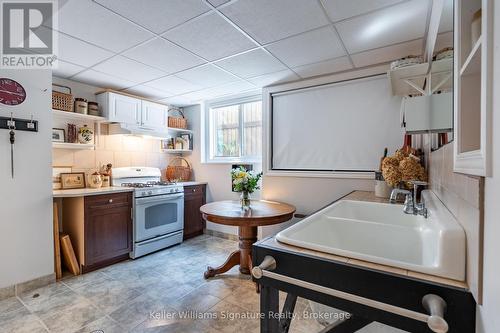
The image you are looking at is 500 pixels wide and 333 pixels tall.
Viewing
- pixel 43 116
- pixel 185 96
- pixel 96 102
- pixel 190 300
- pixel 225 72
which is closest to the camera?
pixel 190 300

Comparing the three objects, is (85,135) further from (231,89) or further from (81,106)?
(231,89)

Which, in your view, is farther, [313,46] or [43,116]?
[43,116]

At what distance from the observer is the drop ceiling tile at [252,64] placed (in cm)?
237

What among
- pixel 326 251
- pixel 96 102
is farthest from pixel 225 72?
pixel 326 251

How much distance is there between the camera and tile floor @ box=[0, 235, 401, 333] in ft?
5.80

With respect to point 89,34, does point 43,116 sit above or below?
below

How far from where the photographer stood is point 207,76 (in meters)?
2.90

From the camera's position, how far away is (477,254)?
0.54 metres

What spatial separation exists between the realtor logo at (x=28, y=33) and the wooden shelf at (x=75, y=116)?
565 mm

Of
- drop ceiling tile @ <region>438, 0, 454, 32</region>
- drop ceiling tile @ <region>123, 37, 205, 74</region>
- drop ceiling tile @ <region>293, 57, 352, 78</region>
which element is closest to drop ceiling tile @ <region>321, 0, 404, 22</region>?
drop ceiling tile @ <region>438, 0, 454, 32</region>

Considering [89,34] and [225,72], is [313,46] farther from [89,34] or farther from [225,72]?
[89,34]

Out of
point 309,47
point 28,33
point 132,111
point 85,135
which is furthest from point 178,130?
point 309,47

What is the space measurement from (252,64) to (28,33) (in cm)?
194

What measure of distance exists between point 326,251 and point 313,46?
1.97 m
